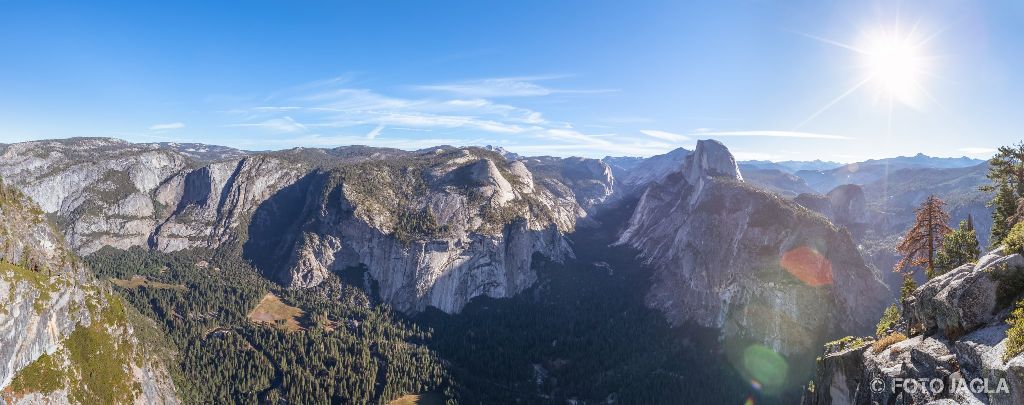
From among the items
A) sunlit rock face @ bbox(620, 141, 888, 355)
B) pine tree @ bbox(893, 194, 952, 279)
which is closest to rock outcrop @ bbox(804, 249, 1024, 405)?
pine tree @ bbox(893, 194, 952, 279)

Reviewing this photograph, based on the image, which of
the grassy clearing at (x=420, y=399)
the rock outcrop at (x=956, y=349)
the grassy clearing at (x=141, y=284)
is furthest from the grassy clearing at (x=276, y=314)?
the rock outcrop at (x=956, y=349)

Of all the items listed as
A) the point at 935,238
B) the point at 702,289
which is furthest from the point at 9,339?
the point at 702,289

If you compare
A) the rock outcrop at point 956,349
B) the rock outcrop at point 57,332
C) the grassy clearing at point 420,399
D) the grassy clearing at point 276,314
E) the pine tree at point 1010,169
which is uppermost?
the pine tree at point 1010,169

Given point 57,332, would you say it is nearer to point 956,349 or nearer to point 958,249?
point 956,349

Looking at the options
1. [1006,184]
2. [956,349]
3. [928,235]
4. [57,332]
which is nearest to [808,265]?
[1006,184]

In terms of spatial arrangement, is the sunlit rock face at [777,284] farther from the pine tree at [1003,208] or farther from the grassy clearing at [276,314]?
the grassy clearing at [276,314]

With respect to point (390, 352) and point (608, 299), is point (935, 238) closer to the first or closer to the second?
point (390, 352)

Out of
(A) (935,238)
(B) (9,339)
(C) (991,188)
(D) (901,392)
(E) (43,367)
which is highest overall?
(C) (991,188)
